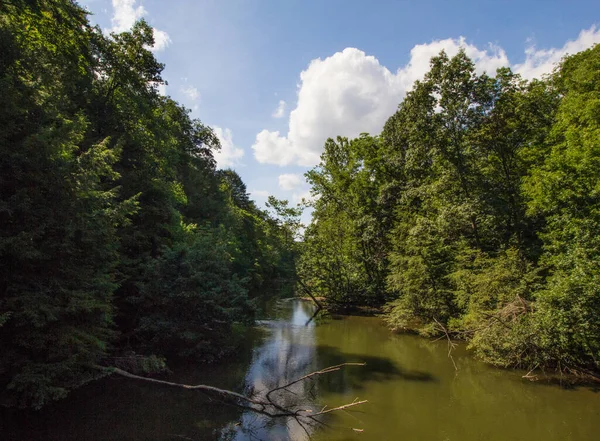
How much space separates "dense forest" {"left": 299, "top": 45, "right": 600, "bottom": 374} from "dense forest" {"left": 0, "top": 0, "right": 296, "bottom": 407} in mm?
9925

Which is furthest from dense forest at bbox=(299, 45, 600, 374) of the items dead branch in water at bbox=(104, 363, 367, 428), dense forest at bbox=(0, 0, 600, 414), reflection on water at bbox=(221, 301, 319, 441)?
dead branch in water at bbox=(104, 363, 367, 428)

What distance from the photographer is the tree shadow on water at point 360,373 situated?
1057cm

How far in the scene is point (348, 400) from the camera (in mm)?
9312

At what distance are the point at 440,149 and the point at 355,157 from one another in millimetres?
10749

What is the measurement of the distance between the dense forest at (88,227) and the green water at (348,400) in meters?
0.84

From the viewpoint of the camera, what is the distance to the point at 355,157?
91.0ft

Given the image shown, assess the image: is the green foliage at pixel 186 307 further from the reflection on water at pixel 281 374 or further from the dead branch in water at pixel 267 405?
the dead branch in water at pixel 267 405

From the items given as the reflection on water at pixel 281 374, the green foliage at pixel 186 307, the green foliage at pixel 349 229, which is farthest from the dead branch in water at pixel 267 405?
the green foliage at pixel 349 229

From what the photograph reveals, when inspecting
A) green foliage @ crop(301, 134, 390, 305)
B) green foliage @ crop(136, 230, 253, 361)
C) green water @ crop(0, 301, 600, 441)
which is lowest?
green water @ crop(0, 301, 600, 441)

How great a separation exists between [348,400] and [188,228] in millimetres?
11716

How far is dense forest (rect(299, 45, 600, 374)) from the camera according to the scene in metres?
11.2

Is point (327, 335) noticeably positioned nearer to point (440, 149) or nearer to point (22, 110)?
point (440, 149)

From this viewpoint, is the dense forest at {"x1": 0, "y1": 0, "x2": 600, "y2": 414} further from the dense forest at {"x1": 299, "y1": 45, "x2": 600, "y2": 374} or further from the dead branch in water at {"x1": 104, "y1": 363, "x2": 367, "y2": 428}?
the dead branch in water at {"x1": 104, "y1": 363, "x2": 367, "y2": 428}

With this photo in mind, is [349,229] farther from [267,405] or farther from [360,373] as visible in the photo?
[267,405]
